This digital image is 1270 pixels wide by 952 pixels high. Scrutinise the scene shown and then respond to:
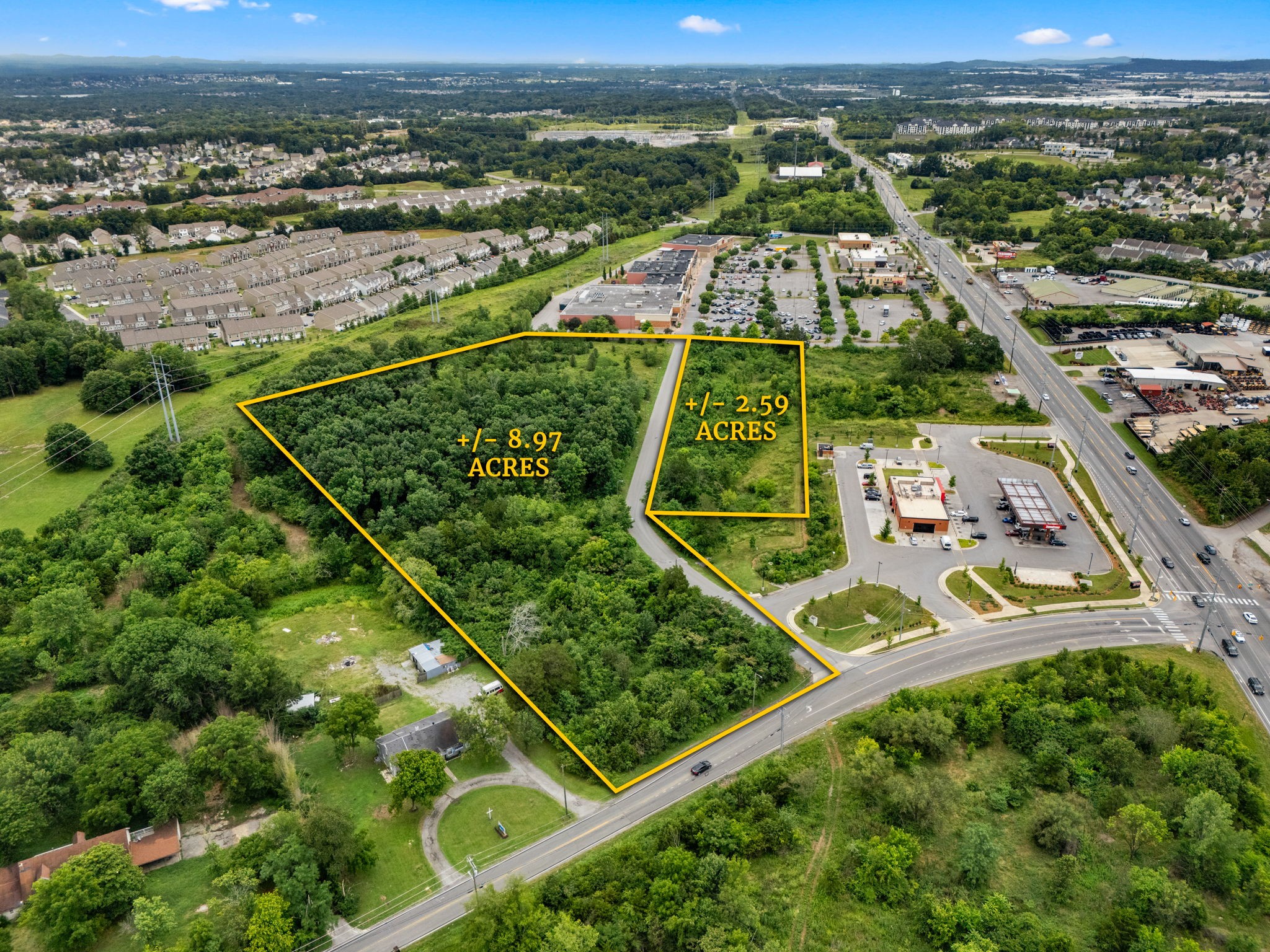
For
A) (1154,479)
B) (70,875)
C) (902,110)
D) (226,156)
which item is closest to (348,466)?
(70,875)

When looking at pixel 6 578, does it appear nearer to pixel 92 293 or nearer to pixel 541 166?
pixel 92 293

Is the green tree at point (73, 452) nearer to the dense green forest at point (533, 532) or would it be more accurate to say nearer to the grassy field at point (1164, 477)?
the dense green forest at point (533, 532)

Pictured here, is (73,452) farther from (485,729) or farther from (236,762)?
Answer: (485,729)

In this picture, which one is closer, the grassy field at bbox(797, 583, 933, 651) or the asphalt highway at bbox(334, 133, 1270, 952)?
the asphalt highway at bbox(334, 133, 1270, 952)

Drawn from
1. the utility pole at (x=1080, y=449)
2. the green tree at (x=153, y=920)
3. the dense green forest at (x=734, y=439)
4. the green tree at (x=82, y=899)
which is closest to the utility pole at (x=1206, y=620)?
the utility pole at (x=1080, y=449)

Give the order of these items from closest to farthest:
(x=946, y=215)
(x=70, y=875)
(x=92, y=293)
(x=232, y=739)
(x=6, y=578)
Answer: (x=70, y=875), (x=232, y=739), (x=6, y=578), (x=92, y=293), (x=946, y=215)

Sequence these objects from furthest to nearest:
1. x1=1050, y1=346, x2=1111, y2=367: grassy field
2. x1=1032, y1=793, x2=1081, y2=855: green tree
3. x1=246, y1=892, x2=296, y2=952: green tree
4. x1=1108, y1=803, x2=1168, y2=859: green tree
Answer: x1=1050, y1=346, x2=1111, y2=367: grassy field → x1=1032, y1=793, x2=1081, y2=855: green tree → x1=1108, y1=803, x2=1168, y2=859: green tree → x1=246, y1=892, x2=296, y2=952: green tree

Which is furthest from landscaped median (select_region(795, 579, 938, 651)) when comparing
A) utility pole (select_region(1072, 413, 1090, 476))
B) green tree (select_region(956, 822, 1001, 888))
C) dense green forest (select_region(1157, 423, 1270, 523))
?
dense green forest (select_region(1157, 423, 1270, 523))

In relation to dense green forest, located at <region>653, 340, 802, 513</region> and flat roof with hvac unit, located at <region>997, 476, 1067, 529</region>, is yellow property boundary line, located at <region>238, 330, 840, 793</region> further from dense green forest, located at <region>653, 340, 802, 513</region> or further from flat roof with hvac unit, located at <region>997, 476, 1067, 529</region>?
flat roof with hvac unit, located at <region>997, 476, 1067, 529</region>
